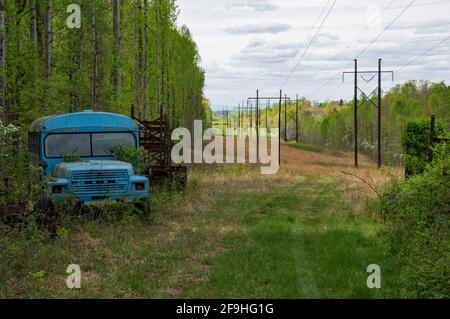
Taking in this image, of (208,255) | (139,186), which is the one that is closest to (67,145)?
(139,186)

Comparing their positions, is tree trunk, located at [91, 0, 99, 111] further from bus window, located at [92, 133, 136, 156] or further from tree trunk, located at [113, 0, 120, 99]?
bus window, located at [92, 133, 136, 156]

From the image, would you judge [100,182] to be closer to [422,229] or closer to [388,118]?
[422,229]

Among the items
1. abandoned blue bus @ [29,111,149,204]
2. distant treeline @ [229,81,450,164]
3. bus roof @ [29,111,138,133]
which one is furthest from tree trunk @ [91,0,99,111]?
distant treeline @ [229,81,450,164]

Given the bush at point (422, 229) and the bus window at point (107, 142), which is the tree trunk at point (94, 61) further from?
the bush at point (422, 229)

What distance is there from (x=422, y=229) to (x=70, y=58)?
2030 centimetres

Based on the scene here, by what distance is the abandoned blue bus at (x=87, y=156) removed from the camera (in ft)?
36.9

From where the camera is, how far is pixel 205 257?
9.25 metres

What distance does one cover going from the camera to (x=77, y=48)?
960 inches

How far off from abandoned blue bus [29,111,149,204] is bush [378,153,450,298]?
224 inches

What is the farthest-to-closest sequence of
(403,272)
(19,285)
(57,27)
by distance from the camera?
(57,27) < (403,272) < (19,285)
